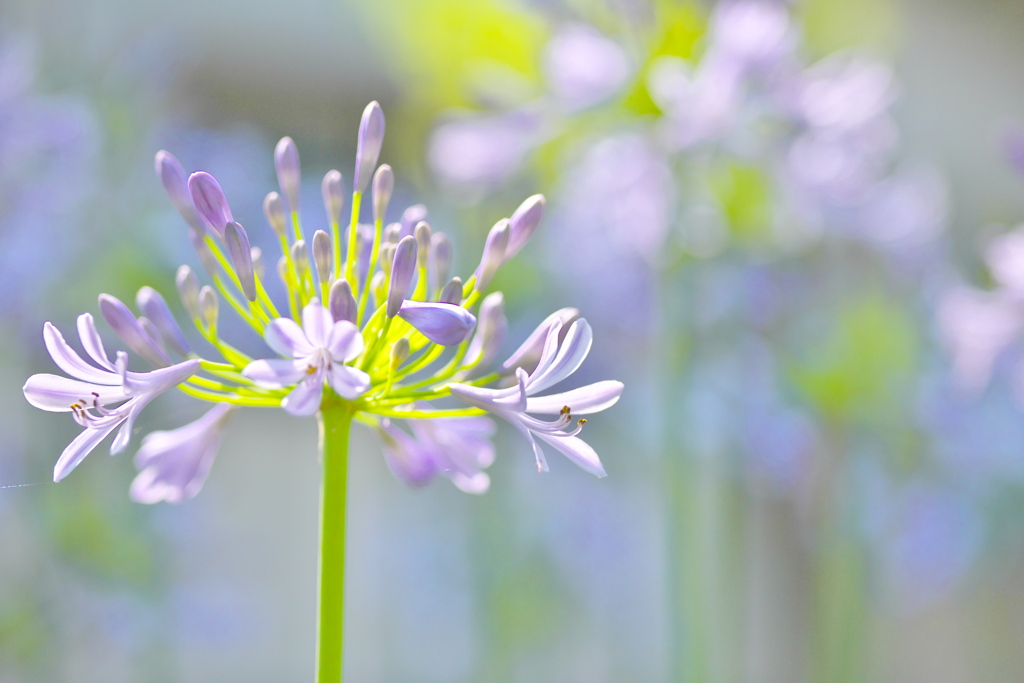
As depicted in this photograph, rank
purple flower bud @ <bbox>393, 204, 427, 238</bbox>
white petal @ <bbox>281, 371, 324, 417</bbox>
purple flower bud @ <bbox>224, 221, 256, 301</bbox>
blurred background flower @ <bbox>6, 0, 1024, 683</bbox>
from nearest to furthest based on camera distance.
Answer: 1. white petal @ <bbox>281, 371, 324, 417</bbox>
2. purple flower bud @ <bbox>224, 221, 256, 301</bbox>
3. purple flower bud @ <bbox>393, 204, 427, 238</bbox>
4. blurred background flower @ <bbox>6, 0, 1024, 683</bbox>

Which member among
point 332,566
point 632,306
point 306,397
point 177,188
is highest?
point 632,306

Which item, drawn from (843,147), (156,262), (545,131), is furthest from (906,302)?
(156,262)

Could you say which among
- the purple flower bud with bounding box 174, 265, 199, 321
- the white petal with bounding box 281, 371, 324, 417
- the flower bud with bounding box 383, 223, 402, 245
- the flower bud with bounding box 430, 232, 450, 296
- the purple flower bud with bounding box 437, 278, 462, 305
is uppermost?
the flower bud with bounding box 383, 223, 402, 245

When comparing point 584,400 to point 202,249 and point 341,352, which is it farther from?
point 202,249

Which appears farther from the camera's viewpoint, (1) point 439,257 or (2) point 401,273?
(1) point 439,257

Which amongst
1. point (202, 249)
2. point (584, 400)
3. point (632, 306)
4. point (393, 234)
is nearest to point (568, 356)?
point (584, 400)

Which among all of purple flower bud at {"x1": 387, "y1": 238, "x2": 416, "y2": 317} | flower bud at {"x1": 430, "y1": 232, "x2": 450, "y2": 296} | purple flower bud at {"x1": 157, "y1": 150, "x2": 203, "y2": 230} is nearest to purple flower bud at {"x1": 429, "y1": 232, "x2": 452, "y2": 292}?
flower bud at {"x1": 430, "y1": 232, "x2": 450, "y2": 296}

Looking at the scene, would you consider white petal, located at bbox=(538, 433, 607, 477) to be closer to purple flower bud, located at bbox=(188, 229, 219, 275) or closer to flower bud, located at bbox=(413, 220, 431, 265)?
flower bud, located at bbox=(413, 220, 431, 265)
